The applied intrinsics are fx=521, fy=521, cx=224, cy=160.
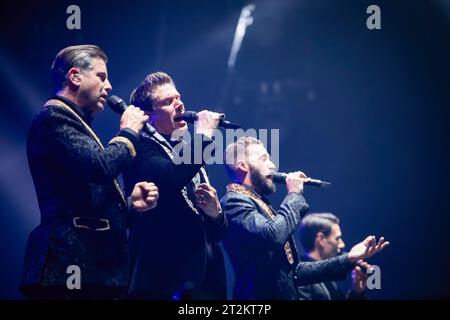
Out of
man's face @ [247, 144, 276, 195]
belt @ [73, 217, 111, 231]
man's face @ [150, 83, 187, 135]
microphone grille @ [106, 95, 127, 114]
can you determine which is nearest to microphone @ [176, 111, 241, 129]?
man's face @ [150, 83, 187, 135]

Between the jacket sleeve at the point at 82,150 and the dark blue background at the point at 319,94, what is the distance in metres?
2.59

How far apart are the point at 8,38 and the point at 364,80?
381 centimetres

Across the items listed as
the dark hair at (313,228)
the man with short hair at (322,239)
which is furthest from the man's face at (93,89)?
the dark hair at (313,228)

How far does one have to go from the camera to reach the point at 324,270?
3.40 meters

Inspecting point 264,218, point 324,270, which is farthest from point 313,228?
point 264,218

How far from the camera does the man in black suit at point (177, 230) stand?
2.38 m

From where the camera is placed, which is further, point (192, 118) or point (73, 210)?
point (192, 118)

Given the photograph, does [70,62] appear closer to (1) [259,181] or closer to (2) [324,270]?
(1) [259,181]

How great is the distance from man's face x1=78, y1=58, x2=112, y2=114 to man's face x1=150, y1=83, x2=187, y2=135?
1.61 feet

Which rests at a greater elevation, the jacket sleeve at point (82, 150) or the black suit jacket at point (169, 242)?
the jacket sleeve at point (82, 150)

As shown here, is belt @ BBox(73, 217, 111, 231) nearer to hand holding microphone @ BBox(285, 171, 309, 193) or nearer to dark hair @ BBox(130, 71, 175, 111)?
dark hair @ BBox(130, 71, 175, 111)

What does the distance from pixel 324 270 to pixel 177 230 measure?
1350 millimetres

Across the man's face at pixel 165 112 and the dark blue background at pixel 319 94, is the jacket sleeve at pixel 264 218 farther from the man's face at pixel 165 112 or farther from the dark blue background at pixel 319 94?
the dark blue background at pixel 319 94

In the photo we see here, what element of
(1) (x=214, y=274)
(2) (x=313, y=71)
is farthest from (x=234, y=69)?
(1) (x=214, y=274)
